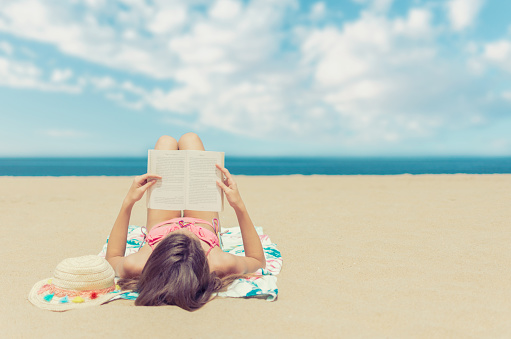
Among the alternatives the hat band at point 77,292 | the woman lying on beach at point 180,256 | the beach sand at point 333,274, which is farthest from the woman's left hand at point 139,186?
the beach sand at point 333,274

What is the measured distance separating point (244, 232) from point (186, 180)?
27.5 inches

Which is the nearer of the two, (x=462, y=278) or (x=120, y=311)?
(x=120, y=311)

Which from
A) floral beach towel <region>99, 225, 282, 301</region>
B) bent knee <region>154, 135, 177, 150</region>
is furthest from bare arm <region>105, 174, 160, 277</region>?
bent knee <region>154, 135, 177, 150</region>

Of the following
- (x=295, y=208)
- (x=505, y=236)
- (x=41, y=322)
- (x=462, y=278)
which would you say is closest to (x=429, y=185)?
(x=295, y=208)

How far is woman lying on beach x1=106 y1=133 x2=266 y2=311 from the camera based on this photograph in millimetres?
2617

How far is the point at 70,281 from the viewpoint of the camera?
2805 mm

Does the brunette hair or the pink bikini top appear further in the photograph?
the pink bikini top

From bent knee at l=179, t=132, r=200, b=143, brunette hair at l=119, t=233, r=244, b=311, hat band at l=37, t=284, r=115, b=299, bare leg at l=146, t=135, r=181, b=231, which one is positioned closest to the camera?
brunette hair at l=119, t=233, r=244, b=311

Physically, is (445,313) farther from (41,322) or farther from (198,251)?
(41,322)

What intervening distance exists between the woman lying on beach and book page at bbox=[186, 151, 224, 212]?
78 mm

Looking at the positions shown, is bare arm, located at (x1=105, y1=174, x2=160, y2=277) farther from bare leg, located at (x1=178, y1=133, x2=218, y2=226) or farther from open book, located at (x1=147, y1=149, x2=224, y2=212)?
bare leg, located at (x1=178, y1=133, x2=218, y2=226)

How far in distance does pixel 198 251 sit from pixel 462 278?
2.41 metres

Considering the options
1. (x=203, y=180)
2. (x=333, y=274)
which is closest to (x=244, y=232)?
(x=203, y=180)

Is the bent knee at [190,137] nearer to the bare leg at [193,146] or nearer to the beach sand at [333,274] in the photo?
the bare leg at [193,146]
